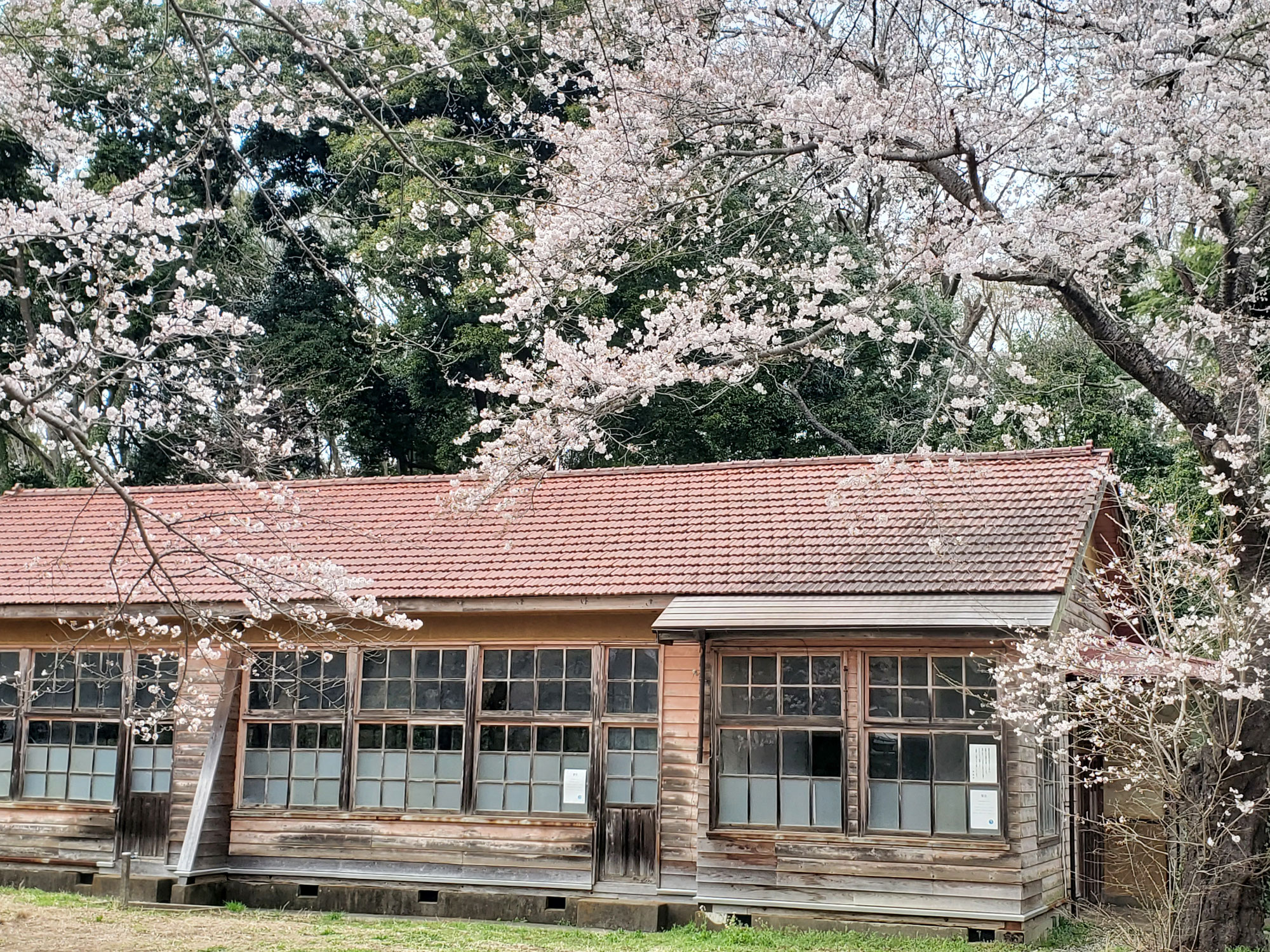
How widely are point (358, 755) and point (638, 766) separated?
282cm

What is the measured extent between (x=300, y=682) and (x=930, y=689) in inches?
243

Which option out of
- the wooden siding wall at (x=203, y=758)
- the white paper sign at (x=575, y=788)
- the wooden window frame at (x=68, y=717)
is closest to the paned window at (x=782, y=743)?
the white paper sign at (x=575, y=788)

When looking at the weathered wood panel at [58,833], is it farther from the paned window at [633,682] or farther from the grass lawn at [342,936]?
the paned window at [633,682]

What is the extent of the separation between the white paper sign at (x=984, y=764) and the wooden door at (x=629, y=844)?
2890 millimetres

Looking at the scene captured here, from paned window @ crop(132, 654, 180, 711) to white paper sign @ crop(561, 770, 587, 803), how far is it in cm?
415

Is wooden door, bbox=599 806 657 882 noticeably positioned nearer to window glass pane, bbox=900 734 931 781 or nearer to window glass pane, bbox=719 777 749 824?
window glass pane, bbox=719 777 749 824

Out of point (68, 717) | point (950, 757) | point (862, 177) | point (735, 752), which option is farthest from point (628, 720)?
point (68, 717)

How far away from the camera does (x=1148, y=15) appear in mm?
9992

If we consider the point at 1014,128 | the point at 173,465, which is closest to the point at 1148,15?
the point at 1014,128

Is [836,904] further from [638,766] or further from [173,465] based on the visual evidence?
[173,465]

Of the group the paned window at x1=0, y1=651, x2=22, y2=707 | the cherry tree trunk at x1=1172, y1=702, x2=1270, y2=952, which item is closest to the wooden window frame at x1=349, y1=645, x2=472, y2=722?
the paned window at x1=0, y1=651, x2=22, y2=707

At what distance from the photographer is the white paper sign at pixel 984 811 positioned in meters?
10.5

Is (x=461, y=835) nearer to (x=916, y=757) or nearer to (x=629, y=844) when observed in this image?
(x=629, y=844)

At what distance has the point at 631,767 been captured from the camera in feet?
39.6
